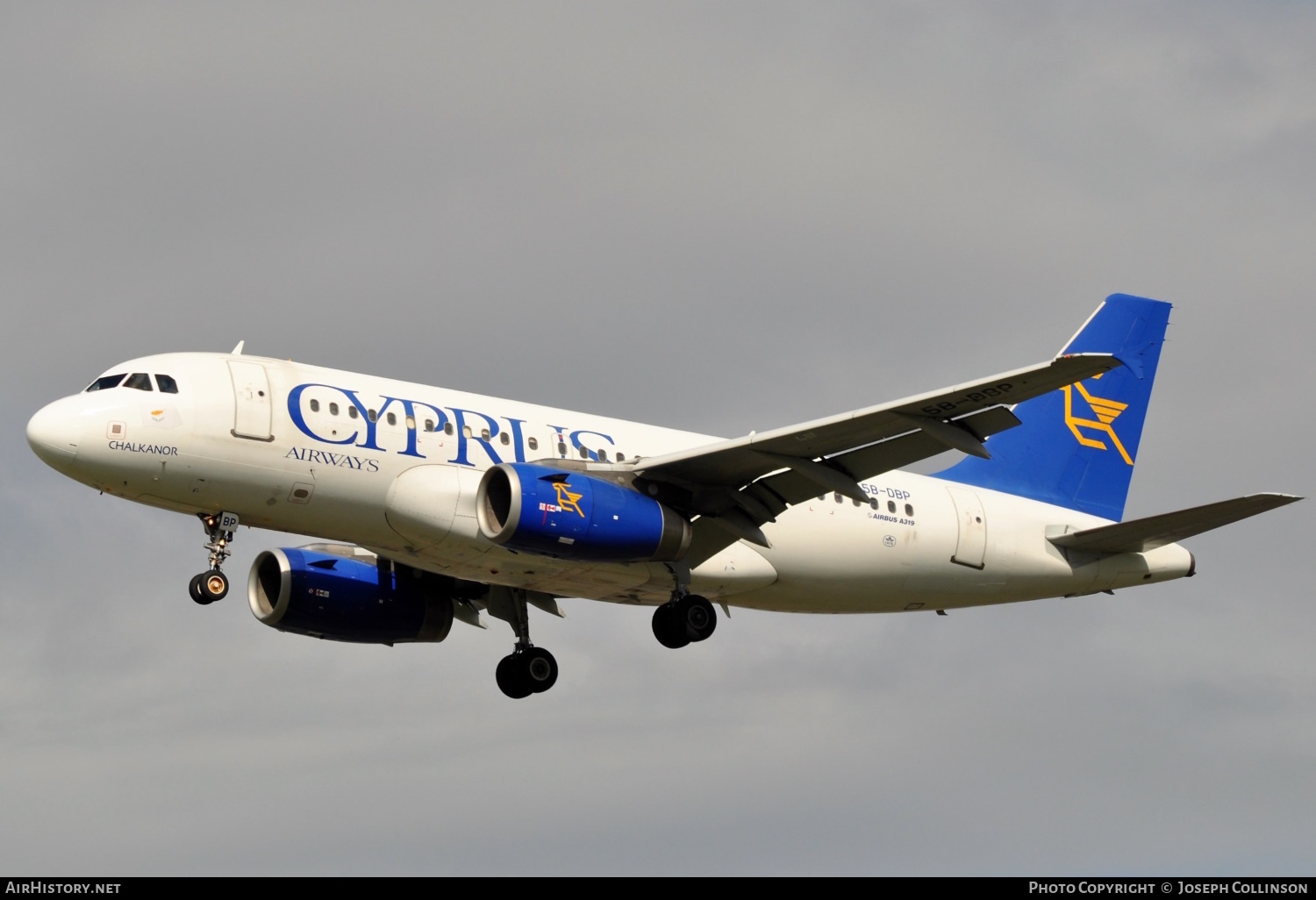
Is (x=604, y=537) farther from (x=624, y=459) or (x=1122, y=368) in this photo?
(x=1122, y=368)

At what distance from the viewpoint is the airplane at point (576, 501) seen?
3138 centimetres

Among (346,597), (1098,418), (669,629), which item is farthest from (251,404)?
(1098,418)

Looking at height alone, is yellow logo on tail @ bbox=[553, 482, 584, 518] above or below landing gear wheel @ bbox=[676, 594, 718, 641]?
above

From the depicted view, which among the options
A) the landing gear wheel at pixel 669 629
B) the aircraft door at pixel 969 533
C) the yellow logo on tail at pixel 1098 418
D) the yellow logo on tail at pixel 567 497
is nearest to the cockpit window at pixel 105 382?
the yellow logo on tail at pixel 567 497

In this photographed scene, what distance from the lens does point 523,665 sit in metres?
38.5

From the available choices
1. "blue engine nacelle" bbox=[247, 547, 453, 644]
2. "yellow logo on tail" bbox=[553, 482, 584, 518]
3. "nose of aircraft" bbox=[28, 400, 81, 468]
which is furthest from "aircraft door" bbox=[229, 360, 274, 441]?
"blue engine nacelle" bbox=[247, 547, 453, 644]

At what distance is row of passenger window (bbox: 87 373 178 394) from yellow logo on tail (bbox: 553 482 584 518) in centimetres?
695

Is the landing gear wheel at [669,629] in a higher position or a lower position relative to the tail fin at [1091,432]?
lower

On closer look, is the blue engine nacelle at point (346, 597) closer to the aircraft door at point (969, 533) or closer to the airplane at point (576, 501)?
the airplane at point (576, 501)

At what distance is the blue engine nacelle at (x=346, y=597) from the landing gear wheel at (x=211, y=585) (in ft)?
17.0

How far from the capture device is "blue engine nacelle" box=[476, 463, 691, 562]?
31.6 m

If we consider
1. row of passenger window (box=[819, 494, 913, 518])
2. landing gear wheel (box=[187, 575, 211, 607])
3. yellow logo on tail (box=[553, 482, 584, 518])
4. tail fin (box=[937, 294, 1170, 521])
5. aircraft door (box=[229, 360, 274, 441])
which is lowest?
landing gear wheel (box=[187, 575, 211, 607])

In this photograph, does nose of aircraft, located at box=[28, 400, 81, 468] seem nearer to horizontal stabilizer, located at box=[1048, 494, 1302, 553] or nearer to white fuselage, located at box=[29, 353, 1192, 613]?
white fuselage, located at box=[29, 353, 1192, 613]

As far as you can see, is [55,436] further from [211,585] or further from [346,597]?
[346,597]
